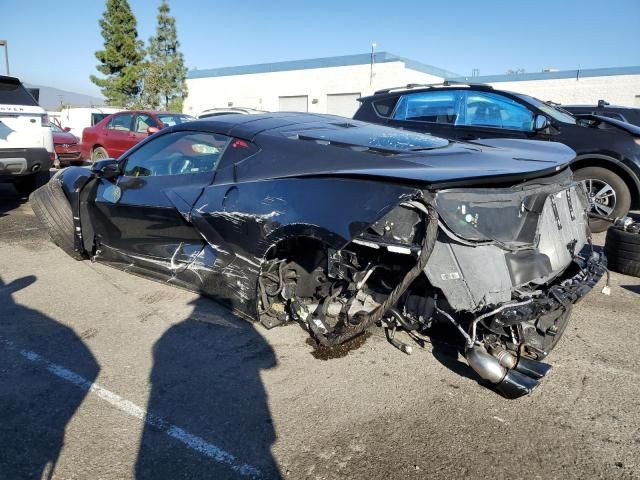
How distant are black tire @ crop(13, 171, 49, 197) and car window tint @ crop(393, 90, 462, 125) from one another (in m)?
5.63

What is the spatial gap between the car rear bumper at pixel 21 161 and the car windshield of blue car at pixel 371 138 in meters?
4.96

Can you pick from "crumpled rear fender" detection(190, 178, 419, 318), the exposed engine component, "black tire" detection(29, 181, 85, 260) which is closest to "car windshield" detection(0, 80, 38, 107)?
"black tire" detection(29, 181, 85, 260)

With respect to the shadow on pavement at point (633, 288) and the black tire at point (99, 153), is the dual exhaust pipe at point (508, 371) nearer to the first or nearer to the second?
the shadow on pavement at point (633, 288)

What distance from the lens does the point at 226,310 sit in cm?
366

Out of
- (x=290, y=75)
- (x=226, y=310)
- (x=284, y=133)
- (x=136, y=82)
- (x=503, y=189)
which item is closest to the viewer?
(x=503, y=189)

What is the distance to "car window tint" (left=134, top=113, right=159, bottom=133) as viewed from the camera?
1120 centimetres

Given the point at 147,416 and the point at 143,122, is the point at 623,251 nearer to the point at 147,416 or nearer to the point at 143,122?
the point at 147,416

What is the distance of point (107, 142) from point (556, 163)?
431 inches

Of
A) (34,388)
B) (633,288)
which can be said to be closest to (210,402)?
(34,388)

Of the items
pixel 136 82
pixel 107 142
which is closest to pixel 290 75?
pixel 136 82

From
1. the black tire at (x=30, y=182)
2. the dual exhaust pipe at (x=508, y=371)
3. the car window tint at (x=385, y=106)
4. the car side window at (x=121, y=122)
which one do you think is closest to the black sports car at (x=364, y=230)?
the dual exhaust pipe at (x=508, y=371)

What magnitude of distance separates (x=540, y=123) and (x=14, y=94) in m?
7.18

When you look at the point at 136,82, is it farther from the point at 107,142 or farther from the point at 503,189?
the point at 503,189

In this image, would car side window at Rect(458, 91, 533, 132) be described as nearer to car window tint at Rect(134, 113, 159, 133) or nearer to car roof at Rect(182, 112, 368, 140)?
car roof at Rect(182, 112, 368, 140)
